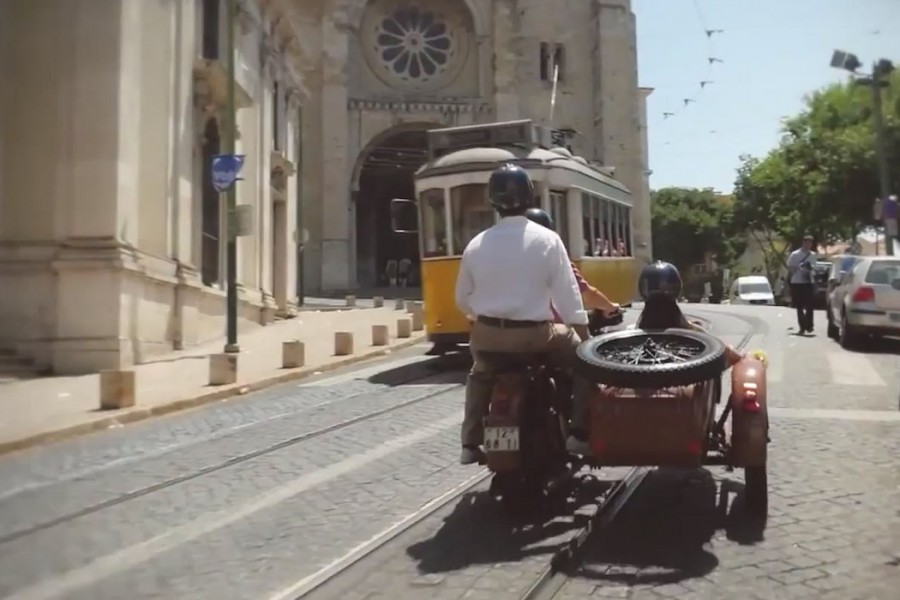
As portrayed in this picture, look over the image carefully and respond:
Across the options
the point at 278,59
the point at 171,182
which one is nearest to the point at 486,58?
the point at 278,59

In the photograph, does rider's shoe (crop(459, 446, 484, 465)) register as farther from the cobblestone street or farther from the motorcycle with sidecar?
the cobblestone street

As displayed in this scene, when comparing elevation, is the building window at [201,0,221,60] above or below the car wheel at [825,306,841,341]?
above

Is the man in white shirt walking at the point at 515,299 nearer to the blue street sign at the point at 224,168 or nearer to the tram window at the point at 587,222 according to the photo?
the tram window at the point at 587,222

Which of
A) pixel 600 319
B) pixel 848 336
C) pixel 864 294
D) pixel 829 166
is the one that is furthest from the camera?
pixel 829 166

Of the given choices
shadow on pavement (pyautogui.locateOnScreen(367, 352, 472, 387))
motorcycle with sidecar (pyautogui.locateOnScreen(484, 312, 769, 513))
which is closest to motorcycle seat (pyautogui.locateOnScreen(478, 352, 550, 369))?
motorcycle with sidecar (pyautogui.locateOnScreen(484, 312, 769, 513))

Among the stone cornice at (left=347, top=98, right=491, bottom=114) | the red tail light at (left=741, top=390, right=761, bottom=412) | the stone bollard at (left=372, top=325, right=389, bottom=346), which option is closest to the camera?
the red tail light at (left=741, top=390, right=761, bottom=412)

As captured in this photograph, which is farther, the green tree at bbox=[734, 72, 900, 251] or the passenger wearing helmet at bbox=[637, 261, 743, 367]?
the green tree at bbox=[734, 72, 900, 251]

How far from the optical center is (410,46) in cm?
5138

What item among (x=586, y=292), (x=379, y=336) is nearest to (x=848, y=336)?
(x=379, y=336)

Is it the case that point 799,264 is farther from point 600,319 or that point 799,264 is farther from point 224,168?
point 600,319

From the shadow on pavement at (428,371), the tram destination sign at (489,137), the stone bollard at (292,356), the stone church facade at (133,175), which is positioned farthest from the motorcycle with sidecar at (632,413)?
the stone church facade at (133,175)

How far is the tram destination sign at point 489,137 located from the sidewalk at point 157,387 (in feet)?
13.5

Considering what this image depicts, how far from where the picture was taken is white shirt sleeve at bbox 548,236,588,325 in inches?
230

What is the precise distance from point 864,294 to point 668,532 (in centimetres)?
1175
